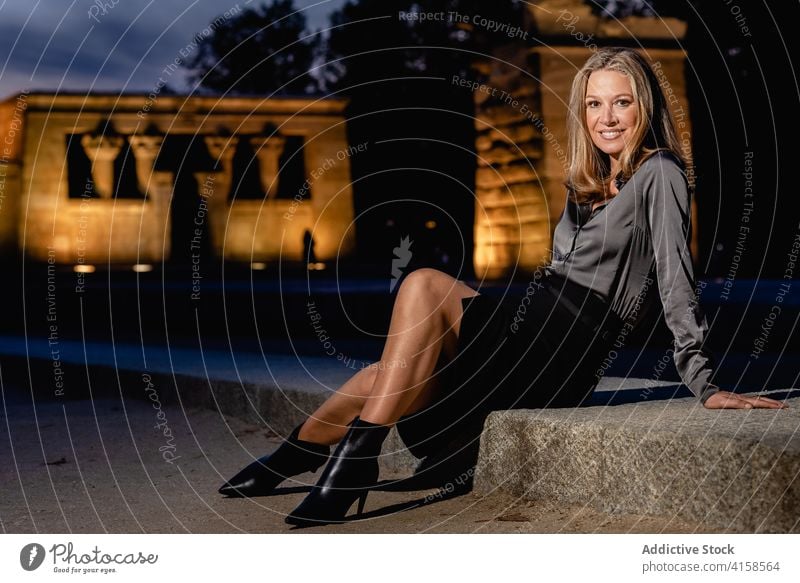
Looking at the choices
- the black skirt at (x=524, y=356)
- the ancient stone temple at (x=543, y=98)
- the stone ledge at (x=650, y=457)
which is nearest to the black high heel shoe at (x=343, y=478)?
the black skirt at (x=524, y=356)

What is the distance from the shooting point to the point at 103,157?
2388cm

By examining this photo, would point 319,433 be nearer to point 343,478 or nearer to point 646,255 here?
point 343,478

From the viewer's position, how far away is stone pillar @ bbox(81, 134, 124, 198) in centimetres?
2311

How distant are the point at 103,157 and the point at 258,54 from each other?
6661mm

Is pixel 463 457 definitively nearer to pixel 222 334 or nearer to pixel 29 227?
pixel 222 334

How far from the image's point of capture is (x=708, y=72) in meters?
17.1

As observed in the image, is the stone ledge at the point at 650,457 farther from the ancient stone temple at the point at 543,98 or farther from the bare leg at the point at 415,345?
the ancient stone temple at the point at 543,98

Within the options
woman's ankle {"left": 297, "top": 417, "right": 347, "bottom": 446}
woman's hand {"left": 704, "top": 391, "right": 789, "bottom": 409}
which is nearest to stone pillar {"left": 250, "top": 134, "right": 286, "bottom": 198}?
woman's ankle {"left": 297, "top": 417, "right": 347, "bottom": 446}

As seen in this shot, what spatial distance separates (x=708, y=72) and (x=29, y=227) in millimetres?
16104

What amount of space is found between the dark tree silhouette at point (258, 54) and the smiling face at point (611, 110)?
2409 centimetres

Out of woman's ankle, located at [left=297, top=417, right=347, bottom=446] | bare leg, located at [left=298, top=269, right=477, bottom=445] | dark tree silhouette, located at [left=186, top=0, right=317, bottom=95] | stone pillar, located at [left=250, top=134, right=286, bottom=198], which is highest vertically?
dark tree silhouette, located at [left=186, top=0, right=317, bottom=95]

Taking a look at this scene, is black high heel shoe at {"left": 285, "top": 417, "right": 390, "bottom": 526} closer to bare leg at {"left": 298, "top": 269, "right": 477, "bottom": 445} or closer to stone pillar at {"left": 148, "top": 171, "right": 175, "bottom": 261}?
bare leg at {"left": 298, "top": 269, "right": 477, "bottom": 445}

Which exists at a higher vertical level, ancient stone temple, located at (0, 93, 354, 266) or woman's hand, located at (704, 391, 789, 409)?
ancient stone temple, located at (0, 93, 354, 266)
